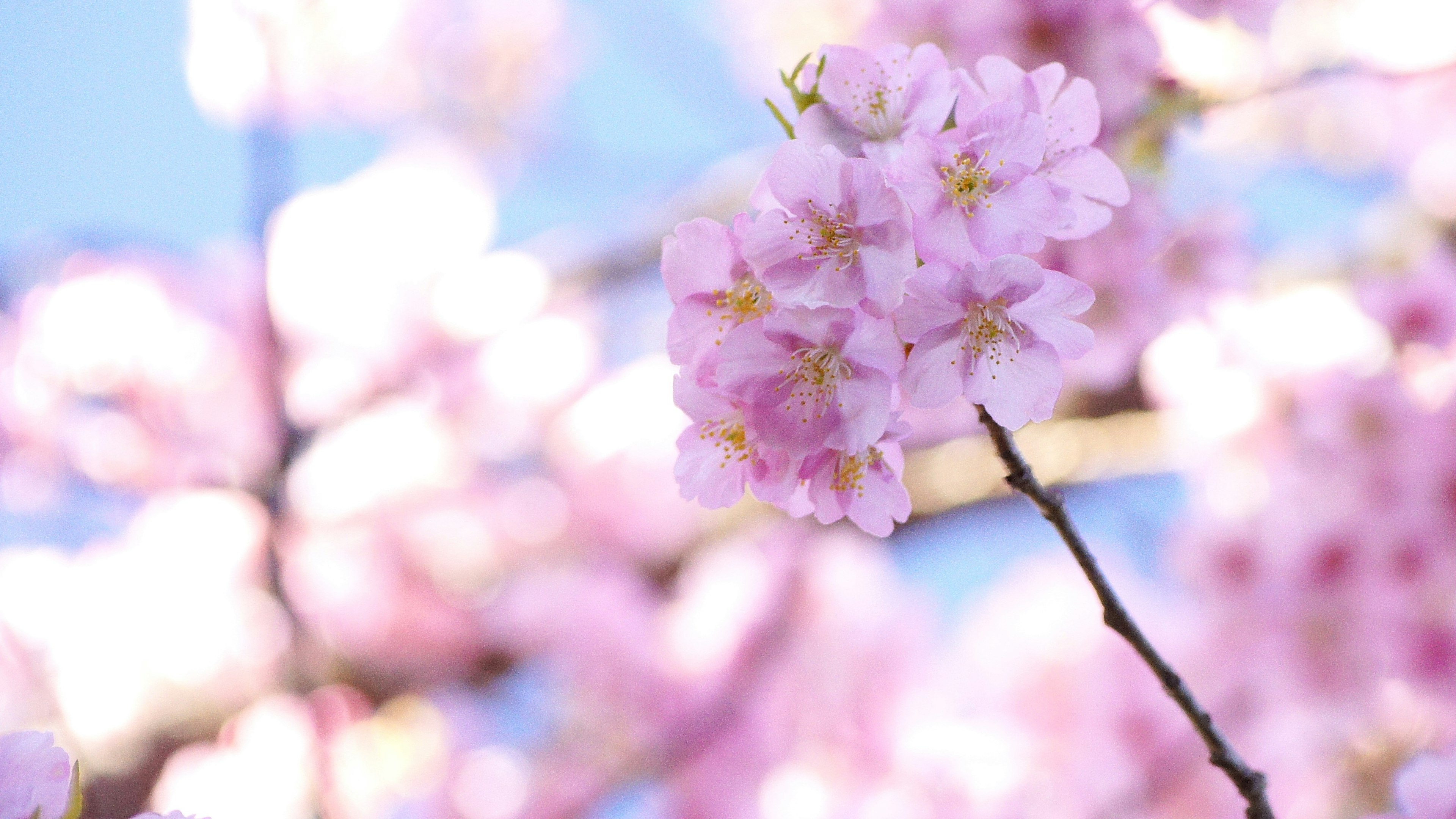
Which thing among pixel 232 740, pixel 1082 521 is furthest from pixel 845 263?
pixel 232 740

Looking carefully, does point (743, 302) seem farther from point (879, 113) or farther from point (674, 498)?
point (674, 498)

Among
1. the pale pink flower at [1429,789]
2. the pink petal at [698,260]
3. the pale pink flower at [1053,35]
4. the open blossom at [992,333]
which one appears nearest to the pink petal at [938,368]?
the open blossom at [992,333]

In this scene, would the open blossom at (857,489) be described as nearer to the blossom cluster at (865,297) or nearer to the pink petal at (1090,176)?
the blossom cluster at (865,297)

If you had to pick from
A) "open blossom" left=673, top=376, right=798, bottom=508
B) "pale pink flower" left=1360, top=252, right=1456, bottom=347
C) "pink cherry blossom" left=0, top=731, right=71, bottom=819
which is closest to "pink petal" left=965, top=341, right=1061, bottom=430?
"open blossom" left=673, top=376, right=798, bottom=508

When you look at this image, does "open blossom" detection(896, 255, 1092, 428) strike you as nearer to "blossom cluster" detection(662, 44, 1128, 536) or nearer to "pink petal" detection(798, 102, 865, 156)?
"blossom cluster" detection(662, 44, 1128, 536)

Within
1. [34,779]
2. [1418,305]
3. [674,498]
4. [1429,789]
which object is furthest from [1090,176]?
[674,498]

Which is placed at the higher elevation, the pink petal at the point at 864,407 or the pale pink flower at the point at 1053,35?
the pale pink flower at the point at 1053,35
